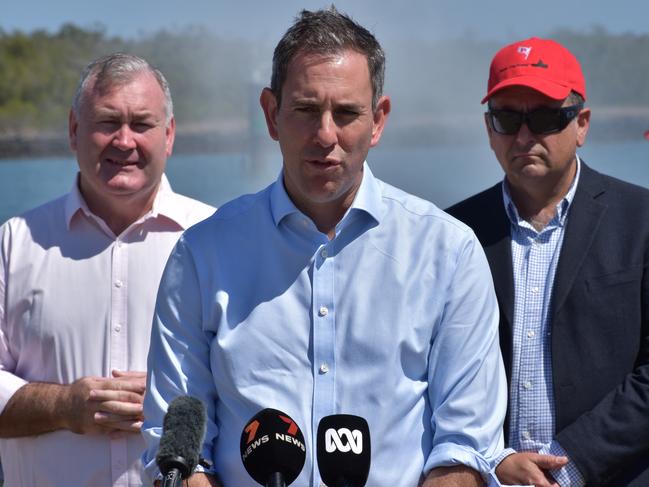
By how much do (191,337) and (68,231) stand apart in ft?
3.57

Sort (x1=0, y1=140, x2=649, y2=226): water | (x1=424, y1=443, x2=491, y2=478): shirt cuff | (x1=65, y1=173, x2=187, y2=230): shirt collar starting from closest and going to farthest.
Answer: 1. (x1=424, y1=443, x2=491, y2=478): shirt cuff
2. (x1=65, y1=173, x2=187, y2=230): shirt collar
3. (x1=0, y1=140, x2=649, y2=226): water

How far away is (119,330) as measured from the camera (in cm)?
320

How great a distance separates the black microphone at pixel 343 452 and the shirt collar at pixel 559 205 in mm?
1418

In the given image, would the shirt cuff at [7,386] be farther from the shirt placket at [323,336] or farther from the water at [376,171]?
the water at [376,171]

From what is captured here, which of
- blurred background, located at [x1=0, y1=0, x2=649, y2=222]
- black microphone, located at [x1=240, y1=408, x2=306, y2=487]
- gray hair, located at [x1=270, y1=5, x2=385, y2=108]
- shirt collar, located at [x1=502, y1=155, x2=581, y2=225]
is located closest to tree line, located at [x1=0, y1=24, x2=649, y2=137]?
blurred background, located at [x1=0, y1=0, x2=649, y2=222]

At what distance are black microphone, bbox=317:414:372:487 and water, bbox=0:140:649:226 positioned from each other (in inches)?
246

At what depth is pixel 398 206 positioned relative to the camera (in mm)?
2506

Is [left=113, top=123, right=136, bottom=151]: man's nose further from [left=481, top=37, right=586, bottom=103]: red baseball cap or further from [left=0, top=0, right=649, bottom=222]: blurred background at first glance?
[left=0, top=0, right=649, bottom=222]: blurred background

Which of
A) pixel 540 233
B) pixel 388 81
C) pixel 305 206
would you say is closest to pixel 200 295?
pixel 305 206

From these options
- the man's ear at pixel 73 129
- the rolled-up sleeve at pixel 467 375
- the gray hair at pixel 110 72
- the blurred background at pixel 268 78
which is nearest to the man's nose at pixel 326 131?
the rolled-up sleeve at pixel 467 375

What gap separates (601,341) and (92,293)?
1.52 meters

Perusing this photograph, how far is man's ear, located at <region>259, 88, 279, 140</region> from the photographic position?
2.49m

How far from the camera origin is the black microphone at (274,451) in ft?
5.99

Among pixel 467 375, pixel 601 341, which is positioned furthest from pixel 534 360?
pixel 467 375
